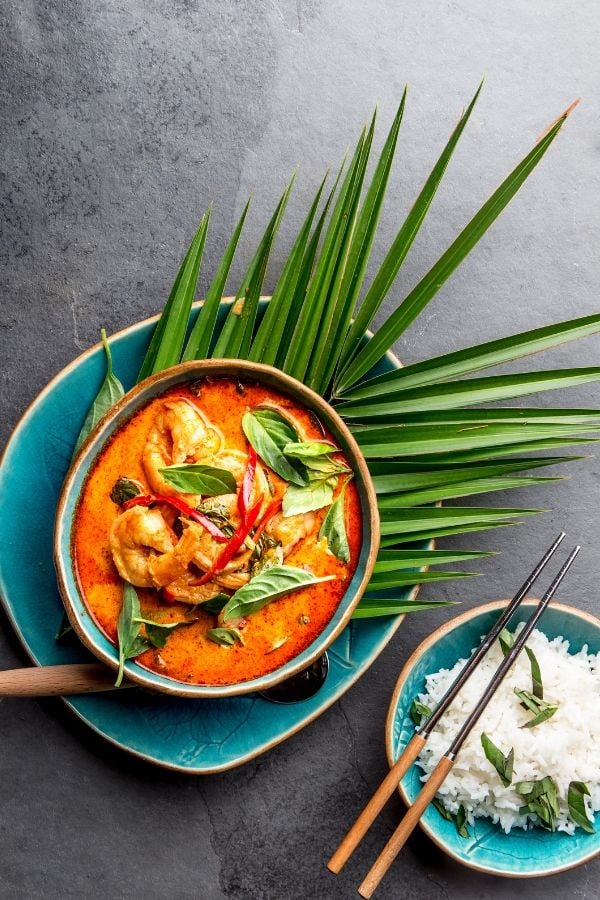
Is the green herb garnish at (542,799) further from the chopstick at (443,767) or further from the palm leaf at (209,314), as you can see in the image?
the palm leaf at (209,314)

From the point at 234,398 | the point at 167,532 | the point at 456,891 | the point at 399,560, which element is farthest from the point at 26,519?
the point at 456,891

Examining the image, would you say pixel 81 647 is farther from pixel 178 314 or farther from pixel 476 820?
pixel 476 820

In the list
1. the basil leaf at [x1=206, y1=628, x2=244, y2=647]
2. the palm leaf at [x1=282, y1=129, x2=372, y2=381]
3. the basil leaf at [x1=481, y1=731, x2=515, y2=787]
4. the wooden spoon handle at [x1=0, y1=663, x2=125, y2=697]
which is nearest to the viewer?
the basil leaf at [x1=206, y1=628, x2=244, y2=647]

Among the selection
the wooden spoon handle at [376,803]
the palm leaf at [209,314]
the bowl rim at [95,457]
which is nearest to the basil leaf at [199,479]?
the bowl rim at [95,457]

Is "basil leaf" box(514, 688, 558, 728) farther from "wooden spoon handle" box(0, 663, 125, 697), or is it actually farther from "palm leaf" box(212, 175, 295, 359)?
"palm leaf" box(212, 175, 295, 359)

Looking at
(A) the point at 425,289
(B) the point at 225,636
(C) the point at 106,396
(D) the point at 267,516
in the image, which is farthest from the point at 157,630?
(A) the point at 425,289

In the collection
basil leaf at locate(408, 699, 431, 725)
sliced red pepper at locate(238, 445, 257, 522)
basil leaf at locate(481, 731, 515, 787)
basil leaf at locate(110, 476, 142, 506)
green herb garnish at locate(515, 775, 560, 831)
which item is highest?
sliced red pepper at locate(238, 445, 257, 522)

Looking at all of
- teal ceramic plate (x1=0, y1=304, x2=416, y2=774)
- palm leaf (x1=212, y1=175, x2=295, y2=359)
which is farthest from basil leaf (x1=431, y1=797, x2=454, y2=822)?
palm leaf (x1=212, y1=175, x2=295, y2=359)
